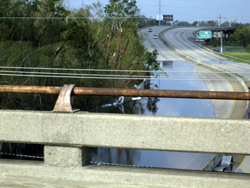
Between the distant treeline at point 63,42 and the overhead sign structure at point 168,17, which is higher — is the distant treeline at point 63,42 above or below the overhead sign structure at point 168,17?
below

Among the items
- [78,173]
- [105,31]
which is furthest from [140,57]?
[78,173]

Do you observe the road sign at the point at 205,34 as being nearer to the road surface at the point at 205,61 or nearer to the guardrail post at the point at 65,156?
the road surface at the point at 205,61

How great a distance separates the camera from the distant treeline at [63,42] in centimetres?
3055

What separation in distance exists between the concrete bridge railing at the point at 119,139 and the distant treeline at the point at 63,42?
2530cm

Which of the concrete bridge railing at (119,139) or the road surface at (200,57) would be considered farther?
the road surface at (200,57)

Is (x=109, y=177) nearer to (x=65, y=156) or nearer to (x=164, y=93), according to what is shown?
(x=65, y=156)

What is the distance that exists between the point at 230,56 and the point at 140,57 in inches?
456

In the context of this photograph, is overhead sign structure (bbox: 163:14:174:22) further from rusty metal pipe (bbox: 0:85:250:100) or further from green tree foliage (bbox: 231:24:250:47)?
rusty metal pipe (bbox: 0:85:250:100)

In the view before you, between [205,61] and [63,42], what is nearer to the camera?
[63,42]


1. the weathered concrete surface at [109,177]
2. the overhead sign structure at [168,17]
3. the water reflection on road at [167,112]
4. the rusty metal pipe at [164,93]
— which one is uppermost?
the overhead sign structure at [168,17]

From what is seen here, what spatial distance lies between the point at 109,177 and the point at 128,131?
19.1 inches

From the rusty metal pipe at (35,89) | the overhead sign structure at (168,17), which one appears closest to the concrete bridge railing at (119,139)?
the rusty metal pipe at (35,89)

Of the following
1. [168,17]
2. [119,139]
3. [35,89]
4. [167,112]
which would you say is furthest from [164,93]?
[168,17]

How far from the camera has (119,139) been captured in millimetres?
3734
